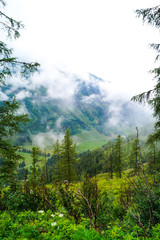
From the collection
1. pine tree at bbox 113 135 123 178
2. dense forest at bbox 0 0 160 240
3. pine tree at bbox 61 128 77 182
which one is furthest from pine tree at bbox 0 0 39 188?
pine tree at bbox 113 135 123 178

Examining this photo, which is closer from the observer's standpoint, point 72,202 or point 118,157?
point 72,202

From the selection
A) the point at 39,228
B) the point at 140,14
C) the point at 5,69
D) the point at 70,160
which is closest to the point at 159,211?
the point at 39,228

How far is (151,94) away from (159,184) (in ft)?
17.5

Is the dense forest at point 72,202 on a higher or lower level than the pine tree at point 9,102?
lower

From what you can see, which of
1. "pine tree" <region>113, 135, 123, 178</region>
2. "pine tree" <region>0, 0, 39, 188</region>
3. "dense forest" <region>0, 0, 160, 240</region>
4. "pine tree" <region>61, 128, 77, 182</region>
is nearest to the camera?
"dense forest" <region>0, 0, 160, 240</region>

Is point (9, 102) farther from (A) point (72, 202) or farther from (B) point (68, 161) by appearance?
(B) point (68, 161)

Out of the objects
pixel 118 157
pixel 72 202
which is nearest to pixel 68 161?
pixel 118 157

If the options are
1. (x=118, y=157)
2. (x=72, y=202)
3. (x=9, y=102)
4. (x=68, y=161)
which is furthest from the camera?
(x=118, y=157)

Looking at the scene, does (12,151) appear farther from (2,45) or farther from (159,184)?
(159,184)

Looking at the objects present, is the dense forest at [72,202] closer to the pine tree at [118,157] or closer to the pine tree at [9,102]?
the pine tree at [9,102]

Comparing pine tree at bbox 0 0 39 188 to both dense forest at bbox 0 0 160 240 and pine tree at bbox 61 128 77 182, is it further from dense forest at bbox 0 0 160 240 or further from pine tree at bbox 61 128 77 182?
pine tree at bbox 61 128 77 182

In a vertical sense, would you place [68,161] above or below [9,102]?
below

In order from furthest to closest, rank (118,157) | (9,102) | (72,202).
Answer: (118,157) → (9,102) → (72,202)

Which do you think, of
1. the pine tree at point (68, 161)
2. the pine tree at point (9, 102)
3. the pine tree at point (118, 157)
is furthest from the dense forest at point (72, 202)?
the pine tree at point (118, 157)
